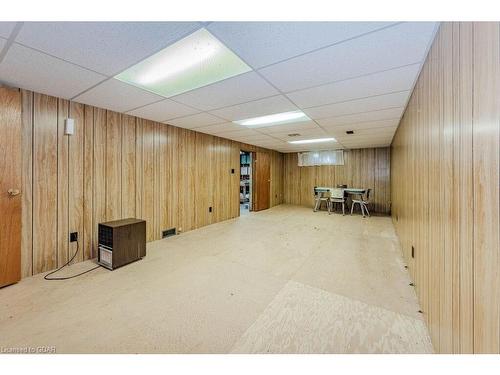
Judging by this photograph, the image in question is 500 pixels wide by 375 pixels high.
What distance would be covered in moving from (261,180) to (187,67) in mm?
5160

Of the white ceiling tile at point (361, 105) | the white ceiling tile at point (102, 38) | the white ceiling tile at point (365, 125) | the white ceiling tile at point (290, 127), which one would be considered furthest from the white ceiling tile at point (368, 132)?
the white ceiling tile at point (102, 38)

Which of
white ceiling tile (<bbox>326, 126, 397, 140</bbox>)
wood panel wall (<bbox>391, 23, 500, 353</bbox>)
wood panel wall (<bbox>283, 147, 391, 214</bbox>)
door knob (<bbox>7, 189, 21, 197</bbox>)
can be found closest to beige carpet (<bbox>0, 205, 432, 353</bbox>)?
wood panel wall (<bbox>391, 23, 500, 353</bbox>)

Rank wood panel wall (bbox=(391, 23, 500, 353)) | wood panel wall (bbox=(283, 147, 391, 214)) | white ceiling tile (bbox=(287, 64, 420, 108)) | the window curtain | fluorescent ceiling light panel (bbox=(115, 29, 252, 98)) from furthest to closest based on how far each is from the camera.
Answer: the window curtain, wood panel wall (bbox=(283, 147, 391, 214)), white ceiling tile (bbox=(287, 64, 420, 108)), fluorescent ceiling light panel (bbox=(115, 29, 252, 98)), wood panel wall (bbox=(391, 23, 500, 353))

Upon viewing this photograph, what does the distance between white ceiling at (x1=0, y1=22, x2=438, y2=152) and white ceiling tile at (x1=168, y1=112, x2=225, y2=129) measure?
213 millimetres

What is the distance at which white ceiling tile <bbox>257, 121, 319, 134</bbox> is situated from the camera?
12.4 feet

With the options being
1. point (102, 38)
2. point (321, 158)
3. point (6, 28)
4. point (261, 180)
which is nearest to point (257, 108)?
point (102, 38)

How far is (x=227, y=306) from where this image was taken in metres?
1.84

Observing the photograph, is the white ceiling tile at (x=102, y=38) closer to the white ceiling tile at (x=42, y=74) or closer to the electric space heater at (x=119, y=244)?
the white ceiling tile at (x=42, y=74)

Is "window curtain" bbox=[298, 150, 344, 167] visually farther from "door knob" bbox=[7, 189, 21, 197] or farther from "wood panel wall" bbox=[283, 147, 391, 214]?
"door knob" bbox=[7, 189, 21, 197]

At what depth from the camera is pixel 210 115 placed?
3.24m

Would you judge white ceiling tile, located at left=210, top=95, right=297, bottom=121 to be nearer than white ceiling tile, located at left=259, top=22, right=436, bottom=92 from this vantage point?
No

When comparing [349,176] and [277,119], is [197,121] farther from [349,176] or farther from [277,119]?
[349,176]
